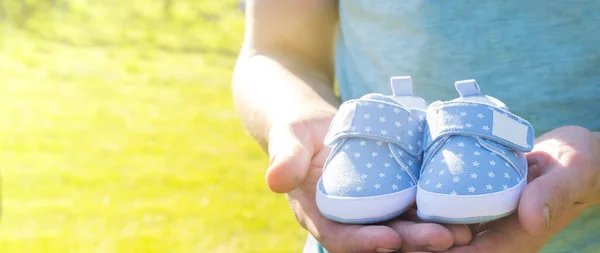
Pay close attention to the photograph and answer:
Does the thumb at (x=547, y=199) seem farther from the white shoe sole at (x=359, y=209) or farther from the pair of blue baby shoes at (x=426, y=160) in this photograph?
the white shoe sole at (x=359, y=209)

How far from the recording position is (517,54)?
3.52ft

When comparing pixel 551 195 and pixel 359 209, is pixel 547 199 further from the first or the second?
pixel 359 209

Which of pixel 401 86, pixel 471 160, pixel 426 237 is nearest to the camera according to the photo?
pixel 426 237

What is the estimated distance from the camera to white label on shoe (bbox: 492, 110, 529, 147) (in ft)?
3.10

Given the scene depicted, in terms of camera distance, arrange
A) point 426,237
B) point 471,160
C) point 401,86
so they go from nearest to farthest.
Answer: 1. point 426,237
2. point 471,160
3. point 401,86

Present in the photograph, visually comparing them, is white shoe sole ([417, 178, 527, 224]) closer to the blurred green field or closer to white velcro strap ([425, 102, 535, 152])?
white velcro strap ([425, 102, 535, 152])

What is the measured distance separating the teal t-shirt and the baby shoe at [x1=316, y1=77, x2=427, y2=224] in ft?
0.35

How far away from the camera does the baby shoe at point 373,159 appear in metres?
0.88

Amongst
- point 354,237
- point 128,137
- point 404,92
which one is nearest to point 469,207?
point 354,237

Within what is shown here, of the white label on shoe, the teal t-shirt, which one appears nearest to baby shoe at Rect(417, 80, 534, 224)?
the white label on shoe

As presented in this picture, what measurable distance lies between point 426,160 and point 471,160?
0.07 meters

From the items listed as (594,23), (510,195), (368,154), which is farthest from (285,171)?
(594,23)

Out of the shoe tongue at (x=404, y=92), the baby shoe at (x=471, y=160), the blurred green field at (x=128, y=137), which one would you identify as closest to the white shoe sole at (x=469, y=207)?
the baby shoe at (x=471, y=160)

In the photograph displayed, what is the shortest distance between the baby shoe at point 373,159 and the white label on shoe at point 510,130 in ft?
0.35
